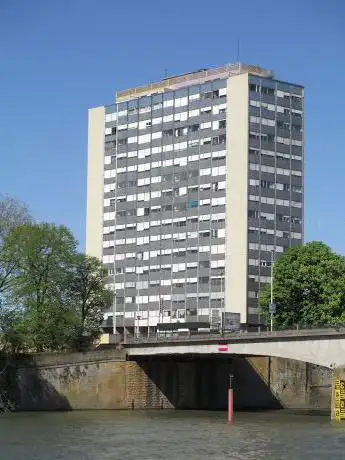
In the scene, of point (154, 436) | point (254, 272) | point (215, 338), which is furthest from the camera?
point (254, 272)

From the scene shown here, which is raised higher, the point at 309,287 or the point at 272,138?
the point at 272,138

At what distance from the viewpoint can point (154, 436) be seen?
88312 mm

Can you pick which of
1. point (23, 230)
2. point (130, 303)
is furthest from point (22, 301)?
point (130, 303)

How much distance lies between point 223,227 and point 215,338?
55.9 meters

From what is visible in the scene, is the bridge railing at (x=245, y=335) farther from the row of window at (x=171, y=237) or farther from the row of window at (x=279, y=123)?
the row of window at (x=279, y=123)

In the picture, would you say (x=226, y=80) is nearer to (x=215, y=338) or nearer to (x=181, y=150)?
(x=181, y=150)

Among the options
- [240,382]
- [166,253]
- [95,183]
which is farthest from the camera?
[95,183]

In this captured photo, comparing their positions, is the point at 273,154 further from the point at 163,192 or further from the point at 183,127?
the point at 163,192

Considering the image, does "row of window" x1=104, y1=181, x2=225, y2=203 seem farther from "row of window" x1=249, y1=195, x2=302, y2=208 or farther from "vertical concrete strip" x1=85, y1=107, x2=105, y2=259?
"row of window" x1=249, y1=195, x2=302, y2=208

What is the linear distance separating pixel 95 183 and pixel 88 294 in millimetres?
58267

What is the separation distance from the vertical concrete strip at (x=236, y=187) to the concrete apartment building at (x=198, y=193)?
0.17 m

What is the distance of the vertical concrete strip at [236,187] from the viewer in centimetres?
17538

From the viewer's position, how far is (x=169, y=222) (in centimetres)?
18662

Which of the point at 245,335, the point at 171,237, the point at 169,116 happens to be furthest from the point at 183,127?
the point at 245,335
